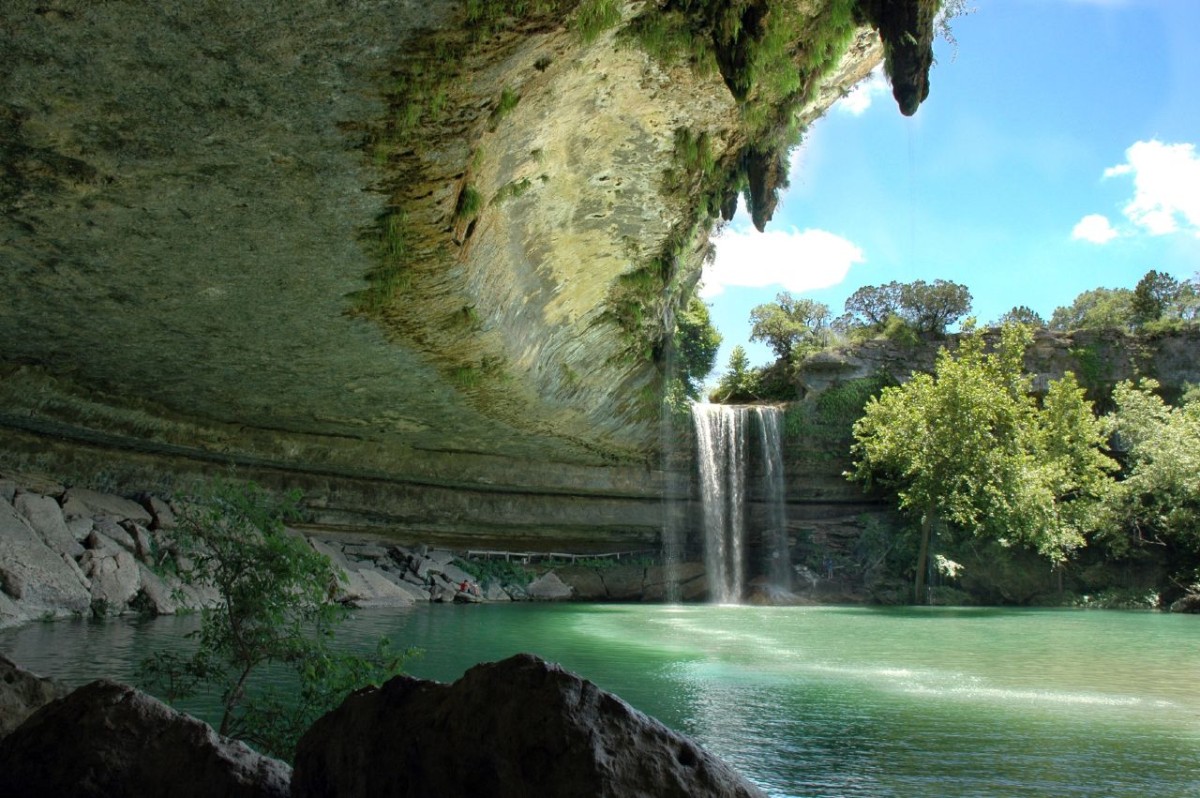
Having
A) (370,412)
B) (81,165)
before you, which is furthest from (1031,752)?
(370,412)

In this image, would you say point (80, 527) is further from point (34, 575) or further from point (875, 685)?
point (875, 685)

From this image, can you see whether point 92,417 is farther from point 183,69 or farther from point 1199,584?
point 1199,584

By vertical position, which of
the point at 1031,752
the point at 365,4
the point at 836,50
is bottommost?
the point at 1031,752

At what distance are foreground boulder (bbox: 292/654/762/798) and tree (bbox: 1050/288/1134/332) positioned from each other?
30324 millimetres

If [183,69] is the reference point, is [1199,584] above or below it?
below

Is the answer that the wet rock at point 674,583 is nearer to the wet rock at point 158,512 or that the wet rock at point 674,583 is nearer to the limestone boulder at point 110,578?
the wet rock at point 158,512

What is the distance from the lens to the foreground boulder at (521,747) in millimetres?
2174

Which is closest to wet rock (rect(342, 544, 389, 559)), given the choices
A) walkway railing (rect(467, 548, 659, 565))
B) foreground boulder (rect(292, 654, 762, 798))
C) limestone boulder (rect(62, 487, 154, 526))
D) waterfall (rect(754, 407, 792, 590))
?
walkway railing (rect(467, 548, 659, 565))

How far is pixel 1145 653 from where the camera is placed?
1055 cm

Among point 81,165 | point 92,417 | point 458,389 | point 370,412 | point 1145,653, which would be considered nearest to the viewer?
point 81,165

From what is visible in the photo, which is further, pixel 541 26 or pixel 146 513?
pixel 146 513

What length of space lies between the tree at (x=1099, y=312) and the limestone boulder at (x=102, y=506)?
27.9 meters

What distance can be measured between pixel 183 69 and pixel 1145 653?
39.7 feet

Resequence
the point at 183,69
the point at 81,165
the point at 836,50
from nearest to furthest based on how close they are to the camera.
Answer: the point at 183,69, the point at 81,165, the point at 836,50
